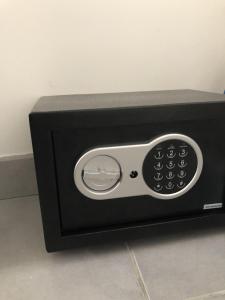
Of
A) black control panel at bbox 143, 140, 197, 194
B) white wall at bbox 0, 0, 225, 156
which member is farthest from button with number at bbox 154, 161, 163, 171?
white wall at bbox 0, 0, 225, 156

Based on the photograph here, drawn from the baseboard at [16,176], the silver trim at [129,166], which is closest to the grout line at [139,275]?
the silver trim at [129,166]

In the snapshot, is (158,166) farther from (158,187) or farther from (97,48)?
(97,48)

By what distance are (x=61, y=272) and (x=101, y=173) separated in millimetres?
160

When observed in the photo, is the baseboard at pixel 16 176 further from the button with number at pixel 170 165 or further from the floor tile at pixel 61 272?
the button with number at pixel 170 165

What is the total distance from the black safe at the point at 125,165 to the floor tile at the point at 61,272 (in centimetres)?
3

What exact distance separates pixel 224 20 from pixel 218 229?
465mm

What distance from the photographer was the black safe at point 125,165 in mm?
352

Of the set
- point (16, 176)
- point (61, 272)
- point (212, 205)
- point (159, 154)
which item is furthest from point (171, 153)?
point (16, 176)

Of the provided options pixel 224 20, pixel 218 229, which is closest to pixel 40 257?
pixel 218 229

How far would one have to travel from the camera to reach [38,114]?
1.08 feet

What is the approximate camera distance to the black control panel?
0.39m

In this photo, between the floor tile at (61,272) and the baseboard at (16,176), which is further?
the baseboard at (16,176)

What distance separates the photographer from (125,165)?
39cm

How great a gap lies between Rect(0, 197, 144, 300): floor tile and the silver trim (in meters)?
0.10
